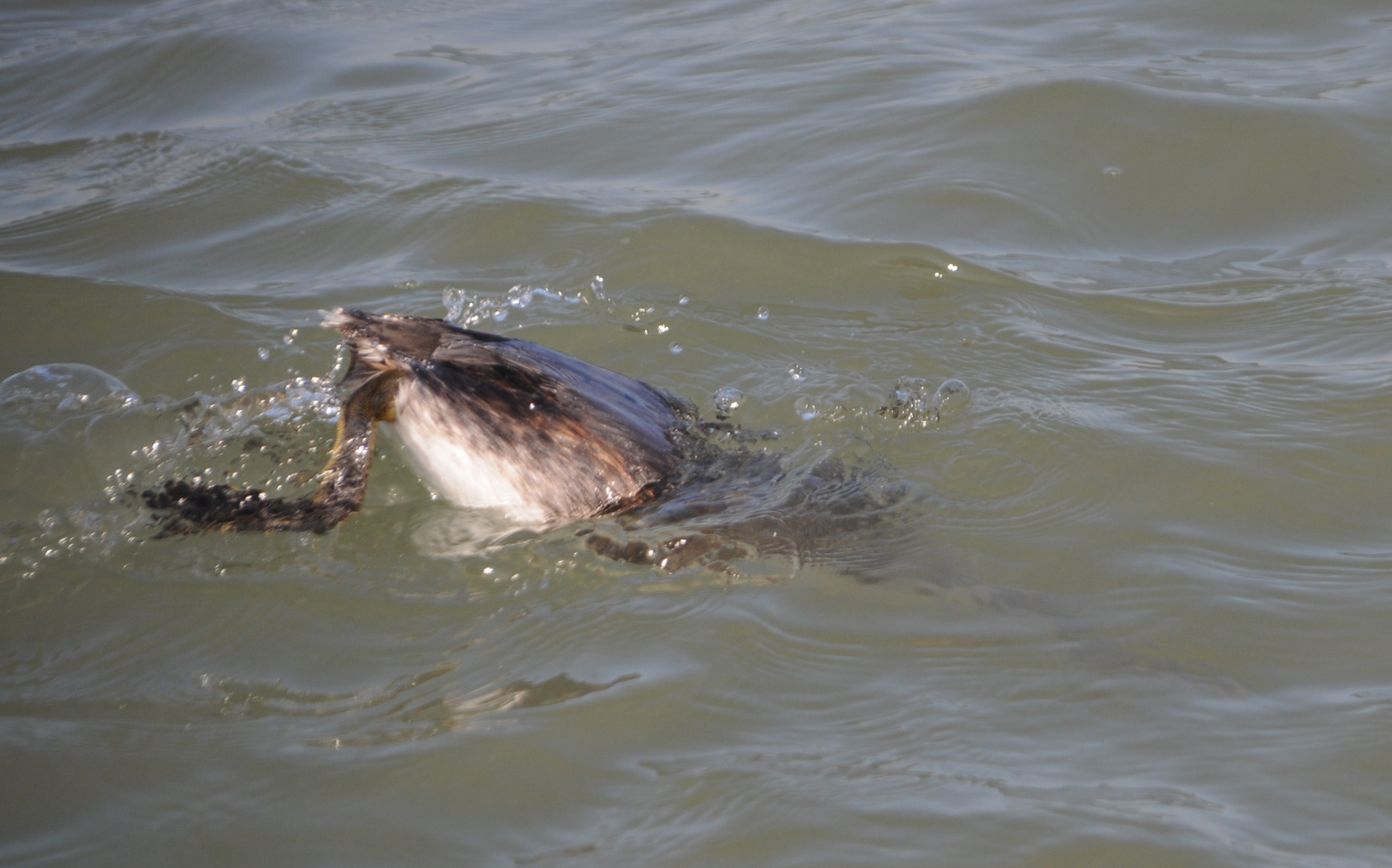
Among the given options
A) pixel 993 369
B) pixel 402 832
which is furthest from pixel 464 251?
pixel 402 832

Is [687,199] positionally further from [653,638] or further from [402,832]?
[402,832]

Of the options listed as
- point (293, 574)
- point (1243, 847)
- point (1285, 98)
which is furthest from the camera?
point (1285, 98)

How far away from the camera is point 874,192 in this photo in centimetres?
613

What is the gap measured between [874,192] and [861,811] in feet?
13.1

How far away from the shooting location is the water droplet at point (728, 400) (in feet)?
14.9

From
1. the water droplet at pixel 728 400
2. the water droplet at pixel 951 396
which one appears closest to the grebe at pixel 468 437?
the water droplet at pixel 728 400

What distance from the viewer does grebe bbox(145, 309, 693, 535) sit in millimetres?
3262

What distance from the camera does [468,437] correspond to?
3260 mm

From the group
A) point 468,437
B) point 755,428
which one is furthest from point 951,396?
point 468,437

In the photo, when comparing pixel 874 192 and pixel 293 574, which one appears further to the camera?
A: pixel 874 192

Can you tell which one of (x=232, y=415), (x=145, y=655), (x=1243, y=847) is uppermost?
(x=232, y=415)

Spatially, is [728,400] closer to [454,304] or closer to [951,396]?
[951,396]

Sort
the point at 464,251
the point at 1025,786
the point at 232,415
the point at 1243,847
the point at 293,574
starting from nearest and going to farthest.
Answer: the point at 1243,847, the point at 1025,786, the point at 293,574, the point at 232,415, the point at 464,251

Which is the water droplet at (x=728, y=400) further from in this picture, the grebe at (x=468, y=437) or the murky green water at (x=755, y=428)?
the grebe at (x=468, y=437)
